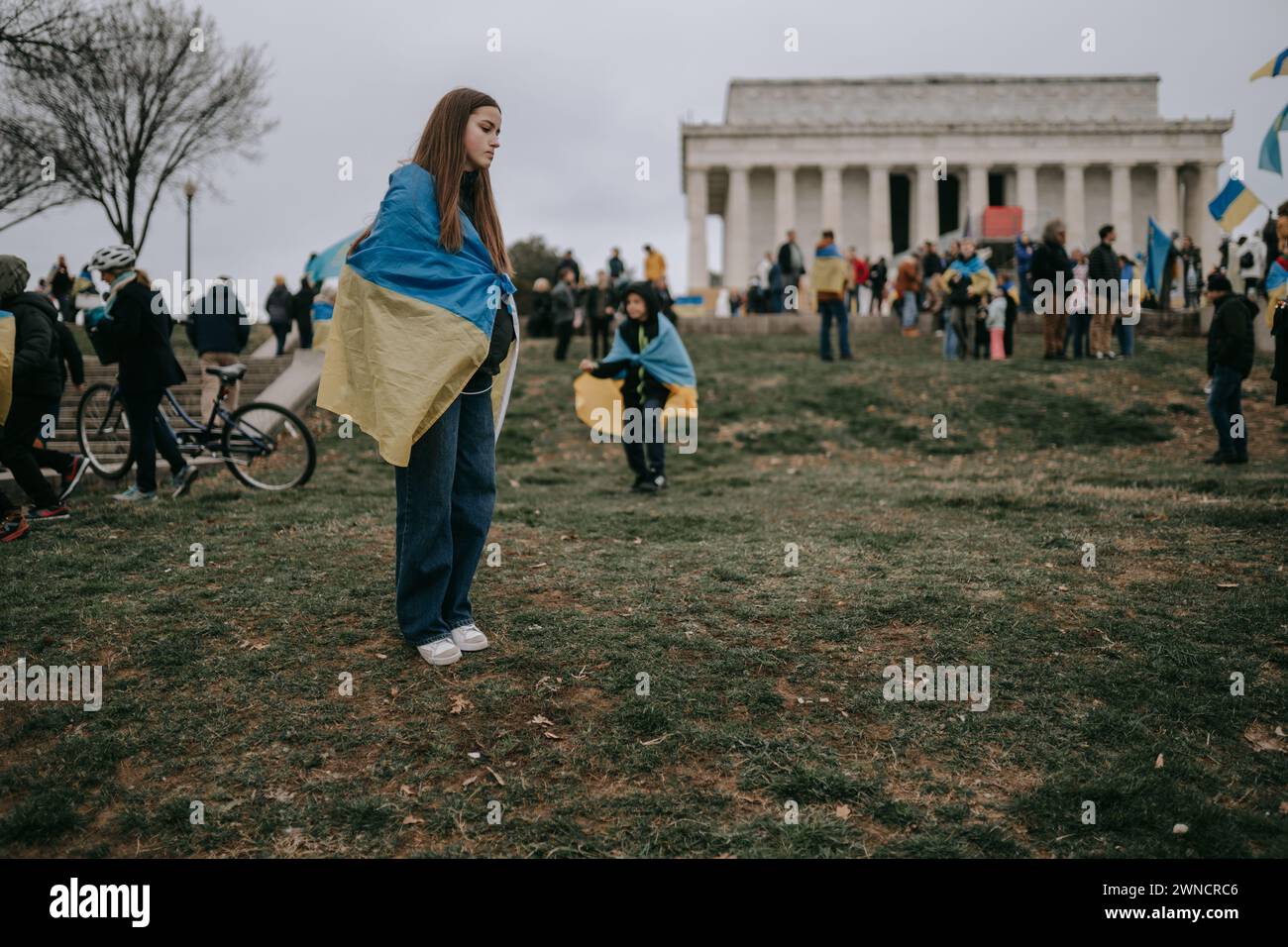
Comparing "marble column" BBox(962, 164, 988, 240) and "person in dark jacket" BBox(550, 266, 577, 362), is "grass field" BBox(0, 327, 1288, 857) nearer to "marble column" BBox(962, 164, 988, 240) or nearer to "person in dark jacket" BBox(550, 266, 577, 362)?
"person in dark jacket" BBox(550, 266, 577, 362)

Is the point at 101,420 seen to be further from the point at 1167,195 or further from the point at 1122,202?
the point at 1167,195

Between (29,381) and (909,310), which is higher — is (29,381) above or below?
below

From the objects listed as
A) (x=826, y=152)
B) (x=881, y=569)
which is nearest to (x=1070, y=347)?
(x=881, y=569)

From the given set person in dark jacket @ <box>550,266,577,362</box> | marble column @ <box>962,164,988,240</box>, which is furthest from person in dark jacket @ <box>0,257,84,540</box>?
marble column @ <box>962,164,988,240</box>

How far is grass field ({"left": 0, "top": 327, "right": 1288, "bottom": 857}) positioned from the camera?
114 inches

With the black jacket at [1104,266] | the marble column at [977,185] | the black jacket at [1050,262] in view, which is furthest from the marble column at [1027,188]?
the black jacket at [1050,262]

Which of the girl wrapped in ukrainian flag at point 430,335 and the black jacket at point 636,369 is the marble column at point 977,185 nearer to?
the black jacket at point 636,369

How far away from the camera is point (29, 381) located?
6.57 metres

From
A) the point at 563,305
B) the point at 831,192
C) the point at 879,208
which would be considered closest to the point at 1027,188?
the point at 879,208

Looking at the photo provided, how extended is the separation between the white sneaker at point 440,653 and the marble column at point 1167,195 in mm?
55445

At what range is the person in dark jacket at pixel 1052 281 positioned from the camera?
601 inches

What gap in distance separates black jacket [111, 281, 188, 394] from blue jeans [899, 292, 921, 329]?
16254 millimetres

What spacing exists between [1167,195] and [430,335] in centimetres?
5630

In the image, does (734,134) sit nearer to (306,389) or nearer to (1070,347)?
(1070,347)
